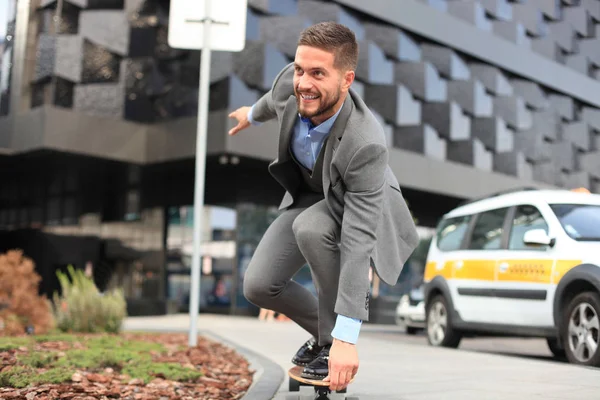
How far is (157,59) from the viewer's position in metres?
25.0

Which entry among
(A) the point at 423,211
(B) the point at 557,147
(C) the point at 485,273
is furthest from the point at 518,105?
(C) the point at 485,273

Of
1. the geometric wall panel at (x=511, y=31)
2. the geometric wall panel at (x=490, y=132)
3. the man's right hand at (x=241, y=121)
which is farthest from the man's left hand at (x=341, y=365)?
the geometric wall panel at (x=511, y=31)

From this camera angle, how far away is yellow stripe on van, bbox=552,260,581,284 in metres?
7.35

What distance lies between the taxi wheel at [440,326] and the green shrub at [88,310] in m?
4.01

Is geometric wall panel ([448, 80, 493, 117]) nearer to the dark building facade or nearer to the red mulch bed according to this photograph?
the dark building facade

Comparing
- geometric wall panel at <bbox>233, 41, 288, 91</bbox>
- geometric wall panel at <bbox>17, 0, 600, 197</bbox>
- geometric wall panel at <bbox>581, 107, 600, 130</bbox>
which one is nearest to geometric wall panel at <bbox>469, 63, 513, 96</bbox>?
geometric wall panel at <bbox>17, 0, 600, 197</bbox>

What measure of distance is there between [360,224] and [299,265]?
757 millimetres

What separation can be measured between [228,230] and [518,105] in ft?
53.0

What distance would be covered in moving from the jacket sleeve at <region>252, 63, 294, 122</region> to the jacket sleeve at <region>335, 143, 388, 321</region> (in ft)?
2.18

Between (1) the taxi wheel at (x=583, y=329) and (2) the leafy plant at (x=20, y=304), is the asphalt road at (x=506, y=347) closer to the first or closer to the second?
(1) the taxi wheel at (x=583, y=329)

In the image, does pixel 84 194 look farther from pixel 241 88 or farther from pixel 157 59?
pixel 241 88

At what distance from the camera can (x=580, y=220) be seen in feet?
25.6

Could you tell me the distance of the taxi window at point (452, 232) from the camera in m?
9.84

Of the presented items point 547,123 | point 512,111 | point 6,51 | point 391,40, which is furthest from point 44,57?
point 547,123
